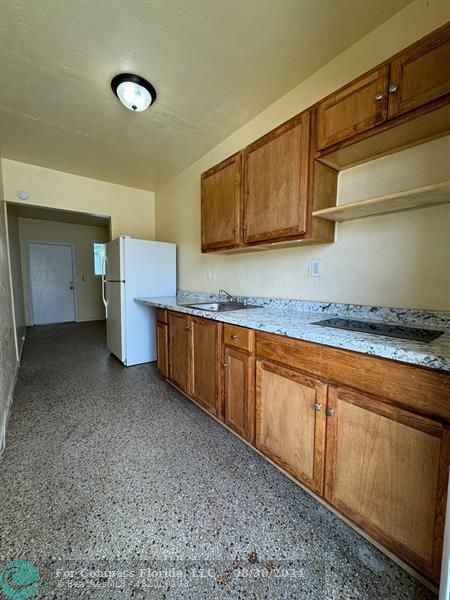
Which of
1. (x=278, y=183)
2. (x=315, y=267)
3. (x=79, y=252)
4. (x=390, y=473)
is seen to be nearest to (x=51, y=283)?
(x=79, y=252)

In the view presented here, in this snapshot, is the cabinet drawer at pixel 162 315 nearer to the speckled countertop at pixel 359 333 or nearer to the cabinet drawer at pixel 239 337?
A: the speckled countertop at pixel 359 333

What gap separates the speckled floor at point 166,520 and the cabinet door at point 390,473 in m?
0.16

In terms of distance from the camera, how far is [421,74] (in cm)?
112

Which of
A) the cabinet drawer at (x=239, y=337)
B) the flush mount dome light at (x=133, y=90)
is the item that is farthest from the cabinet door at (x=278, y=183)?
the flush mount dome light at (x=133, y=90)

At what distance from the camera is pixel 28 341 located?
463cm

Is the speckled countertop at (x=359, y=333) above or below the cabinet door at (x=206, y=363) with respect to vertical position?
above

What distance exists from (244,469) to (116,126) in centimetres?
305

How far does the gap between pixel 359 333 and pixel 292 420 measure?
582 mm

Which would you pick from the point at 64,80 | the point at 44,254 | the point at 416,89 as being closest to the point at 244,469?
the point at 416,89

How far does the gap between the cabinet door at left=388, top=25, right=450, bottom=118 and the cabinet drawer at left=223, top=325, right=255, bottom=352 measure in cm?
132

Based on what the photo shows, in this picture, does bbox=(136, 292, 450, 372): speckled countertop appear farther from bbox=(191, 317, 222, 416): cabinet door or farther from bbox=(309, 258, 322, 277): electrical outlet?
bbox=(309, 258, 322, 277): electrical outlet

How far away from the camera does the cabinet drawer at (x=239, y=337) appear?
1.60 metres

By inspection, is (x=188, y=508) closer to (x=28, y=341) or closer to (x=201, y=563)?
(x=201, y=563)

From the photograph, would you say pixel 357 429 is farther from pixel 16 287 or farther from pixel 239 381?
pixel 16 287
